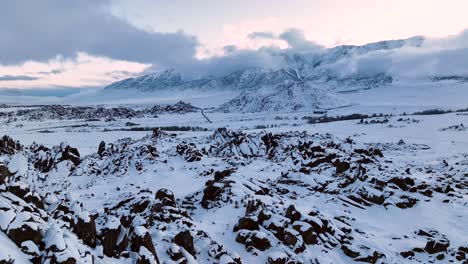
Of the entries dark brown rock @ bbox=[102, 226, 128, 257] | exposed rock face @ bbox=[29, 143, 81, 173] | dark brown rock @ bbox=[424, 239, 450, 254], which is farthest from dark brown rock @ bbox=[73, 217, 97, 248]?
exposed rock face @ bbox=[29, 143, 81, 173]

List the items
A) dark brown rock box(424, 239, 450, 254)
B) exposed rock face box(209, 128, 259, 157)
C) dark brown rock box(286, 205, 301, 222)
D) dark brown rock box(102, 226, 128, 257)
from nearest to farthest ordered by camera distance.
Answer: dark brown rock box(102, 226, 128, 257), dark brown rock box(424, 239, 450, 254), dark brown rock box(286, 205, 301, 222), exposed rock face box(209, 128, 259, 157)

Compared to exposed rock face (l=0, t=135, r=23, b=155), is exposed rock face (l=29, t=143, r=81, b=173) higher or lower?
lower

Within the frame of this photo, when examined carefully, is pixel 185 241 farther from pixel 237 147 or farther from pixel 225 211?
pixel 237 147

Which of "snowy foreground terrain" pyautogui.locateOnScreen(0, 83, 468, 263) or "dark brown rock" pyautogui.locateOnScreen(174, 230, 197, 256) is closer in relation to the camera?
"snowy foreground terrain" pyautogui.locateOnScreen(0, 83, 468, 263)

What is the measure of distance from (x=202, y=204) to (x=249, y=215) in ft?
15.6

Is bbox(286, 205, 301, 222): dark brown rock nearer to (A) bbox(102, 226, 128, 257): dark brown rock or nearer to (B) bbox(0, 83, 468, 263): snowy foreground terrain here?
(B) bbox(0, 83, 468, 263): snowy foreground terrain

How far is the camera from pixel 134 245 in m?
13.2

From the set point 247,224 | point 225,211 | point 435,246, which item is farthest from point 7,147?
point 435,246

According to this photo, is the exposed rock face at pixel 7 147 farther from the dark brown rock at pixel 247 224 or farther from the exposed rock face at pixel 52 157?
the dark brown rock at pixel 247 224

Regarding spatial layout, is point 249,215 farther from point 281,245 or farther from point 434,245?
point 434,245

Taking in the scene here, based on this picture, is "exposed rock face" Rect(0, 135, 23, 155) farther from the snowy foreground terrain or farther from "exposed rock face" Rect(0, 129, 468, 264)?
"exposed rock face" Rect(0, 129, 468, 264)

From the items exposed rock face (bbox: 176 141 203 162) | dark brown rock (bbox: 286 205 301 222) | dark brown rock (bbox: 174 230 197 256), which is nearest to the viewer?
dark brown rock (bbox: 174 230 197 256)

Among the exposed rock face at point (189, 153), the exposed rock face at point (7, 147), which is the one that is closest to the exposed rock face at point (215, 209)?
the exposed rock face at point (189, 153)

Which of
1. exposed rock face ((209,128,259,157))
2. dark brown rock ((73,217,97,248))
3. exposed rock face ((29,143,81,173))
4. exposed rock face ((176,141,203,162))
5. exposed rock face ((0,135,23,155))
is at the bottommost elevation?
exposed rock face ((209,128,259,157))
